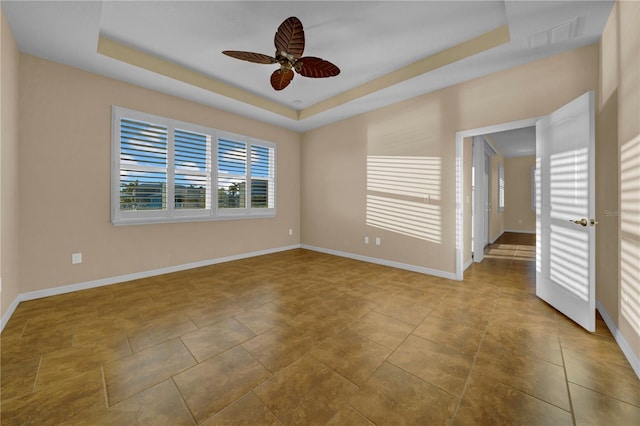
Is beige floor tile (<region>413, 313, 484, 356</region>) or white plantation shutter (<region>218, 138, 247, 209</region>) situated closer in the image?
beige floor tile (<region>413, 313, 484, 356</region>)

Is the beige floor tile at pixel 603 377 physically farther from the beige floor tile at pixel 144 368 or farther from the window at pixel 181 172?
the window at pixel 181 172

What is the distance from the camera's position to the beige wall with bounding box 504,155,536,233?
853cm

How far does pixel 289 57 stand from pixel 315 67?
30 centimetres

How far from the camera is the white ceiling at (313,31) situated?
2236 millimetres

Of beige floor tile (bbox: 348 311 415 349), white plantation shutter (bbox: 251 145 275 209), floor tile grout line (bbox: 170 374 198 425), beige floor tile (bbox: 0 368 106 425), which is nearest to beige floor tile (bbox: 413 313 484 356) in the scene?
beige floor tile (bbox: 348 311 415 349)

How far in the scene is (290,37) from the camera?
2.16 metres

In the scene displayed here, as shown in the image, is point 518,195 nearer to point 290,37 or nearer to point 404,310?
point 404,310

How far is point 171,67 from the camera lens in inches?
129

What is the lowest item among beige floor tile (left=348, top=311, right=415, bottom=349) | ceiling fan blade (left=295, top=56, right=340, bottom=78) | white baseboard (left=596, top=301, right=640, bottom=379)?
beige floor tile (left=348, top=311, right=415, bottom=349)

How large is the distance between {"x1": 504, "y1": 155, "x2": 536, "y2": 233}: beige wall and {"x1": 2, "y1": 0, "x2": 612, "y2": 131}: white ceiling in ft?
24.2

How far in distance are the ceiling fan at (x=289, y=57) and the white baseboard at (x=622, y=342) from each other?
3197 mm

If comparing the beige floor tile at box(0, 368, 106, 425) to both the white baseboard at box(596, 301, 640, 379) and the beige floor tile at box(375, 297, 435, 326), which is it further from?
the white baseboard at box(596, 301, 640, 379)

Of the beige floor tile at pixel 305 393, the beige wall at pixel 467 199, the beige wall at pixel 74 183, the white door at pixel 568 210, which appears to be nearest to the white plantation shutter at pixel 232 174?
the beige wall at pixel 74 183

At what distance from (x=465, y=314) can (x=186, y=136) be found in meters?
4.50
